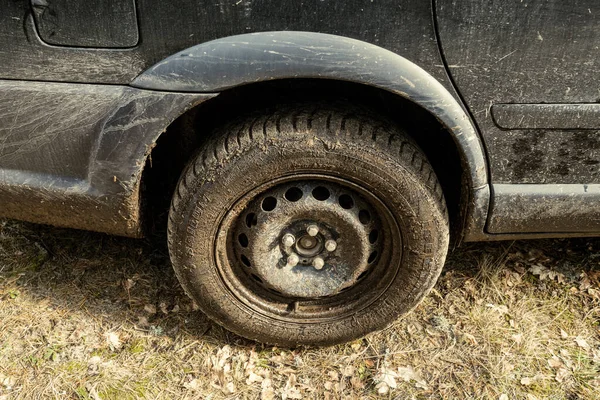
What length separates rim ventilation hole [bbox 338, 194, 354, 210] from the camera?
84.7 inches

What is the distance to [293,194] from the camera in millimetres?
2178

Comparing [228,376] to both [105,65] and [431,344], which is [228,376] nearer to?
[431,344]

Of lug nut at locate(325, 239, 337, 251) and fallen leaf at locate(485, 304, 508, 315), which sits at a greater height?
lug nut at locate(325, 239, 337, 251)

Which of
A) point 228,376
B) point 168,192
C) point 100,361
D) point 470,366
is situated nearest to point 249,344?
point 228,376

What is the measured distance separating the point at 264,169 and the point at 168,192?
0.77 meters

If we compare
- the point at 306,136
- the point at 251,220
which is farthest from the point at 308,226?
the point at 306,136

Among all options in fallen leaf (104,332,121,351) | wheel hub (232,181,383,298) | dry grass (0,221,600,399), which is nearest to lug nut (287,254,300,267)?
wheel hub (232,181,383,298)

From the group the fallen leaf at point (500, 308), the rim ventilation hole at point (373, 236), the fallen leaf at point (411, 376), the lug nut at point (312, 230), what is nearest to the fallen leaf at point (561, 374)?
Answer: the fallen leaf at point (500, 308)

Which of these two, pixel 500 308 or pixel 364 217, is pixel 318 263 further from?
pixel 500 308

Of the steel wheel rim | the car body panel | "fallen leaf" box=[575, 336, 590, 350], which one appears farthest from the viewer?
"fallen leaf" box=[575, 336, 590, 350]

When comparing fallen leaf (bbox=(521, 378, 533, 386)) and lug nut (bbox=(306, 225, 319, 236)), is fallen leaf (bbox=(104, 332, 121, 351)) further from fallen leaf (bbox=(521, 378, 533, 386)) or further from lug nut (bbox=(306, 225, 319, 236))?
fallen leaf (bbox=(521, 378, 533, 386))

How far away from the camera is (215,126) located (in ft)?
7.26

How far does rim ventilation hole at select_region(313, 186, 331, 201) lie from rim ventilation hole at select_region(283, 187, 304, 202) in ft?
0.20

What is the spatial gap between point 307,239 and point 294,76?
722mm
